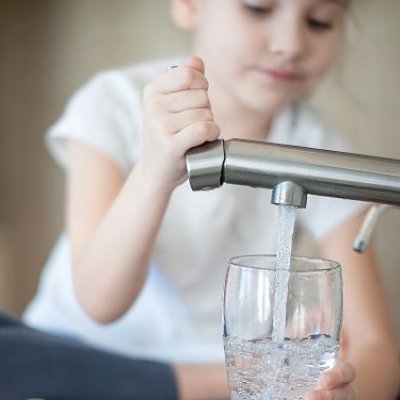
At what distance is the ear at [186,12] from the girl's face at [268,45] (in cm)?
3

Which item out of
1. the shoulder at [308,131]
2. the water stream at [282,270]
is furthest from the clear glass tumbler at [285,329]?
the shoulder at [308,131]

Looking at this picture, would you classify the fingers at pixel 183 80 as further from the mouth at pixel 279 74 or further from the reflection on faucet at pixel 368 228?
the mouth at pixel 279 74

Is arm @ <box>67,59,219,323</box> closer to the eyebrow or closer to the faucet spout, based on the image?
the faucet spout

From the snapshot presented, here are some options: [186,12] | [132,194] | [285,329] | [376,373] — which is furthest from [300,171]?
[186,12]

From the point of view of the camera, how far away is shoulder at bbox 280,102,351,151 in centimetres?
119

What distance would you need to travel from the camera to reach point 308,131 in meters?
1.20

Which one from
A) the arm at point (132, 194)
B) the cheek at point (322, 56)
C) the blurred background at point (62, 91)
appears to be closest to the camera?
the arm at point (132, 194)

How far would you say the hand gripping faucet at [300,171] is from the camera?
0.57 meters

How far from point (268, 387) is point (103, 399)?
33cm

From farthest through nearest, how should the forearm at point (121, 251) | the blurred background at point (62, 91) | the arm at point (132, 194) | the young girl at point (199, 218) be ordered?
1. the blurred background at point (62, 91)
2. the young girl at point (199, 218)
3. the forearm at point (121, 251)
4. the arm at point (132, 194)

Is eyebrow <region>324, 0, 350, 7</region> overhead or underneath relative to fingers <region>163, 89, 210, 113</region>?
overhead

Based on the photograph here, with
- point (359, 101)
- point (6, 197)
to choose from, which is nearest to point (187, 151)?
point (359, 101)

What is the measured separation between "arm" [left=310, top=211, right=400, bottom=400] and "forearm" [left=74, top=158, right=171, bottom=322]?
264 mm

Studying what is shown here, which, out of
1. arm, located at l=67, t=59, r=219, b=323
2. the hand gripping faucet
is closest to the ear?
arm, located at l=67, t=59, r=219, b=323
